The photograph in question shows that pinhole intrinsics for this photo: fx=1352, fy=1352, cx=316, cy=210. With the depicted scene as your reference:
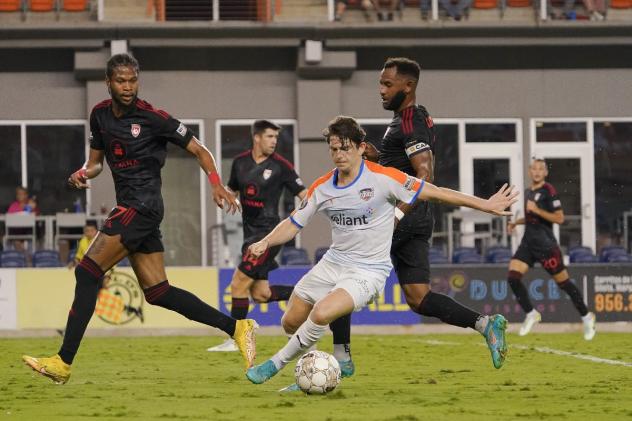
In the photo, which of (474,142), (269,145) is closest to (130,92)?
(269,145)

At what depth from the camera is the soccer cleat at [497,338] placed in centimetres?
973

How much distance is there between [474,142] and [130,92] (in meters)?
18.2

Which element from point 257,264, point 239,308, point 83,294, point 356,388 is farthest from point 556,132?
point 83,294

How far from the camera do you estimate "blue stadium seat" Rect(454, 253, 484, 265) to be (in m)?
23.1

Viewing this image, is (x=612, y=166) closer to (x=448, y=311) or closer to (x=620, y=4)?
(x=620, y=4)

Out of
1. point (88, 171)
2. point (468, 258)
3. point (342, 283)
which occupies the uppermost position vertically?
point (88, 171)

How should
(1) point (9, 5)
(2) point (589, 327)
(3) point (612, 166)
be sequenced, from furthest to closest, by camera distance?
(3) point (612, 166) → (1) point (9, 5) → (2) point (589, 327)

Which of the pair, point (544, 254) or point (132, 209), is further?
point (544, 254)

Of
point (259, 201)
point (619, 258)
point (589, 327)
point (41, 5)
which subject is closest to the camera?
point (259, 201)

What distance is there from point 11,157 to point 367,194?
61.2ft

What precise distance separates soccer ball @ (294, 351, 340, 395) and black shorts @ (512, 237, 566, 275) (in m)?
8.85

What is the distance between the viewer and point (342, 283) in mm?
8961

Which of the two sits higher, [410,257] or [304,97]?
[304,97]

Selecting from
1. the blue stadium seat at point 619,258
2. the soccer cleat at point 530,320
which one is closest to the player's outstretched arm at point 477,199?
the soccer cleat at point 530,320
